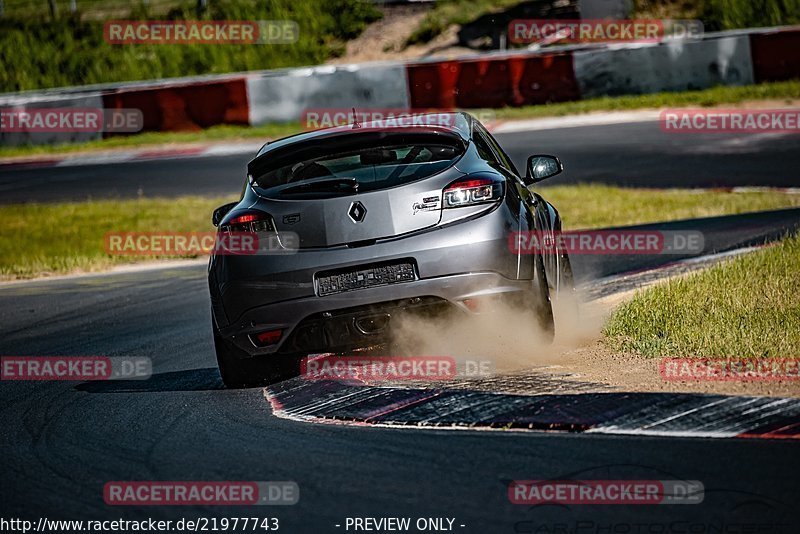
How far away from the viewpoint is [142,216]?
60.3ft

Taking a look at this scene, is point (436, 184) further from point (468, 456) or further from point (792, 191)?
point (792, 191)

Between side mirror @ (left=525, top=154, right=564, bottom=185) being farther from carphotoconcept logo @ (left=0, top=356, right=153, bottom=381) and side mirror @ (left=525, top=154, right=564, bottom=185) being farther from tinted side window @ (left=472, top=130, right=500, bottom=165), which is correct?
carphotoconcept logo @ (left=0, top=356, right=153, bottom=381)

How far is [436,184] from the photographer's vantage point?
22.0 feet

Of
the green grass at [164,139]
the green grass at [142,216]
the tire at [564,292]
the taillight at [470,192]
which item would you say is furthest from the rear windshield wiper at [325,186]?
the green grass at [164,139]

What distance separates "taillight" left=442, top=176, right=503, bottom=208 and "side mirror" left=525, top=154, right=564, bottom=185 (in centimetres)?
116

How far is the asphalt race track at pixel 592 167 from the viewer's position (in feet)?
58.5

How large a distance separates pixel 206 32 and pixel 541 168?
32658 millimetres

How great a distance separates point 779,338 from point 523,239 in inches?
58.3

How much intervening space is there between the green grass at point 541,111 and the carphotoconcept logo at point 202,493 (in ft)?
67.3

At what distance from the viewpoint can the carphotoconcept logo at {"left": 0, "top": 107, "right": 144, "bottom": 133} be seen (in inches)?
1133

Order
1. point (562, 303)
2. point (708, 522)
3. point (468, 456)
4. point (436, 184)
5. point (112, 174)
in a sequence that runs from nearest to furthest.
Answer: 1. point (708, 522)
2. point (468, 456)
3. point (436, 184)
4. point (562, 303)
5. point (112, 174)

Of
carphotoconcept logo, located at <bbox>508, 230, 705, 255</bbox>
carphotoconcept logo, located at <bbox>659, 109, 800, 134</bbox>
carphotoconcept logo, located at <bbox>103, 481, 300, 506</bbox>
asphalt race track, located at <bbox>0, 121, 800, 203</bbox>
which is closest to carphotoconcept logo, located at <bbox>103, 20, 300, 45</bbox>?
asphalt race track, located at <bbox>0, 121, 800, 203</bbox>

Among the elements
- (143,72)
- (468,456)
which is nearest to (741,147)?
(468,456)

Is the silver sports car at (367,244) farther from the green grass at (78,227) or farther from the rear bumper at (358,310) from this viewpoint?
the green grass at (78,227)
